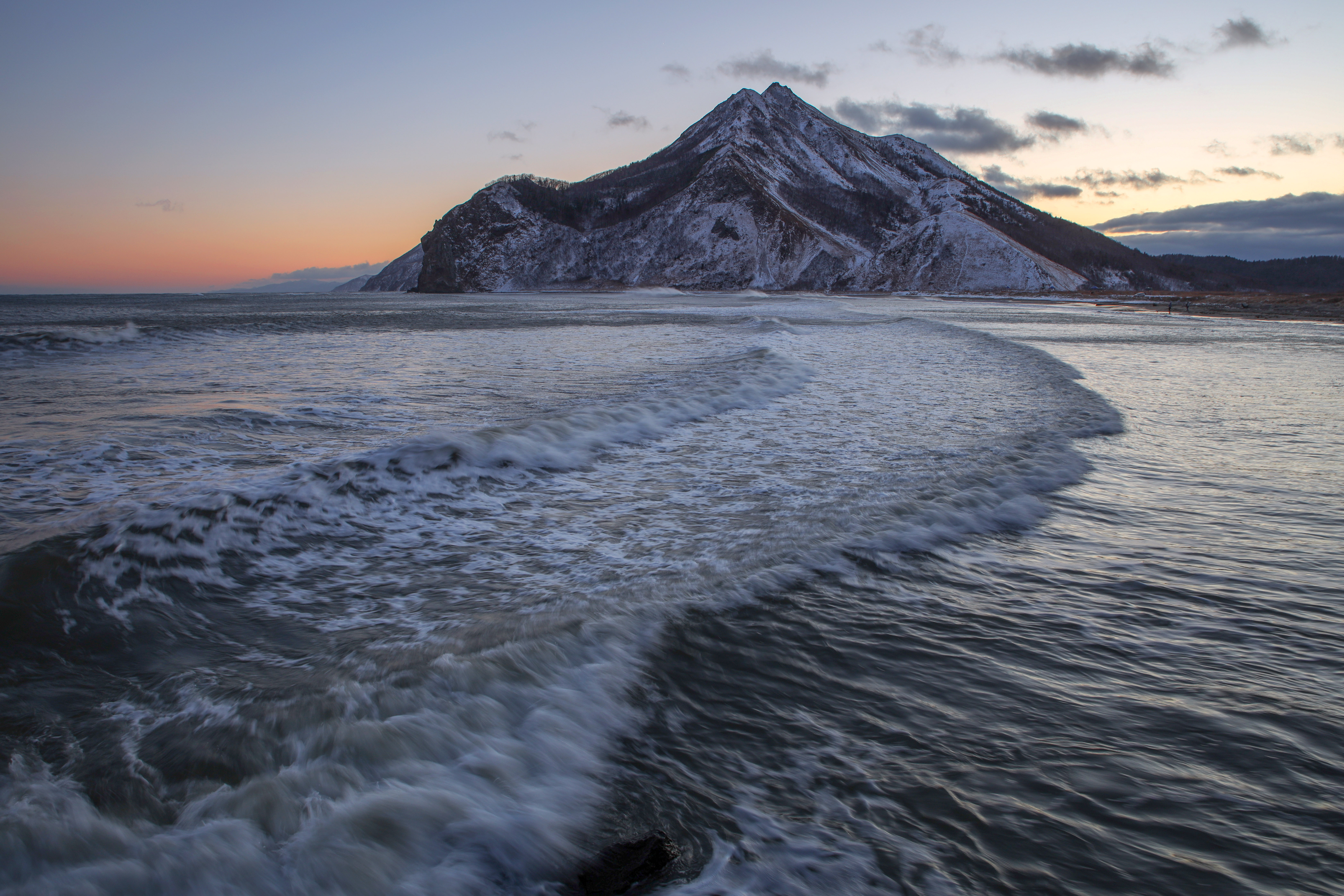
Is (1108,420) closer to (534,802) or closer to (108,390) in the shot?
(534,802)

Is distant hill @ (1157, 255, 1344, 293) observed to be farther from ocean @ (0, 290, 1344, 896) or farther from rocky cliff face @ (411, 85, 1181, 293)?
ocean @ (0, 290, 1344, 896)

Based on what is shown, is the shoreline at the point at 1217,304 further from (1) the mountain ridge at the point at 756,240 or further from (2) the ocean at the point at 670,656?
(2) the ocean at the point at 670,656

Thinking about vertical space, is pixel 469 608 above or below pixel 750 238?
below

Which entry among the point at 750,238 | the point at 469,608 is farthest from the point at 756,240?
the point at 469,608

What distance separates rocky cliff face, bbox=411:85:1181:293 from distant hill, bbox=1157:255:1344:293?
15.2m

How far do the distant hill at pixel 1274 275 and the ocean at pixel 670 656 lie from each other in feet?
622

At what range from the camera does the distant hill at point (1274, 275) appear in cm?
16075

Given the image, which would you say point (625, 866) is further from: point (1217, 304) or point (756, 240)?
point (756, 240)

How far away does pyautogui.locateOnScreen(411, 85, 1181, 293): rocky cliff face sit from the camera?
123500 mm

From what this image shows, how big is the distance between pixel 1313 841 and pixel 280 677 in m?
3.61

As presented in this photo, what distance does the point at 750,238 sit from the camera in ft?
412

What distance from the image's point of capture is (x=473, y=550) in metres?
4.35

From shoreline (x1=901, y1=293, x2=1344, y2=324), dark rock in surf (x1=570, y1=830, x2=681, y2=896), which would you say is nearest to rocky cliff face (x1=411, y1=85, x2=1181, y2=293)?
shoreline (x1=901, y1=293, x2=1344, y2=324)

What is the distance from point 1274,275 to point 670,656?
246541 mm
